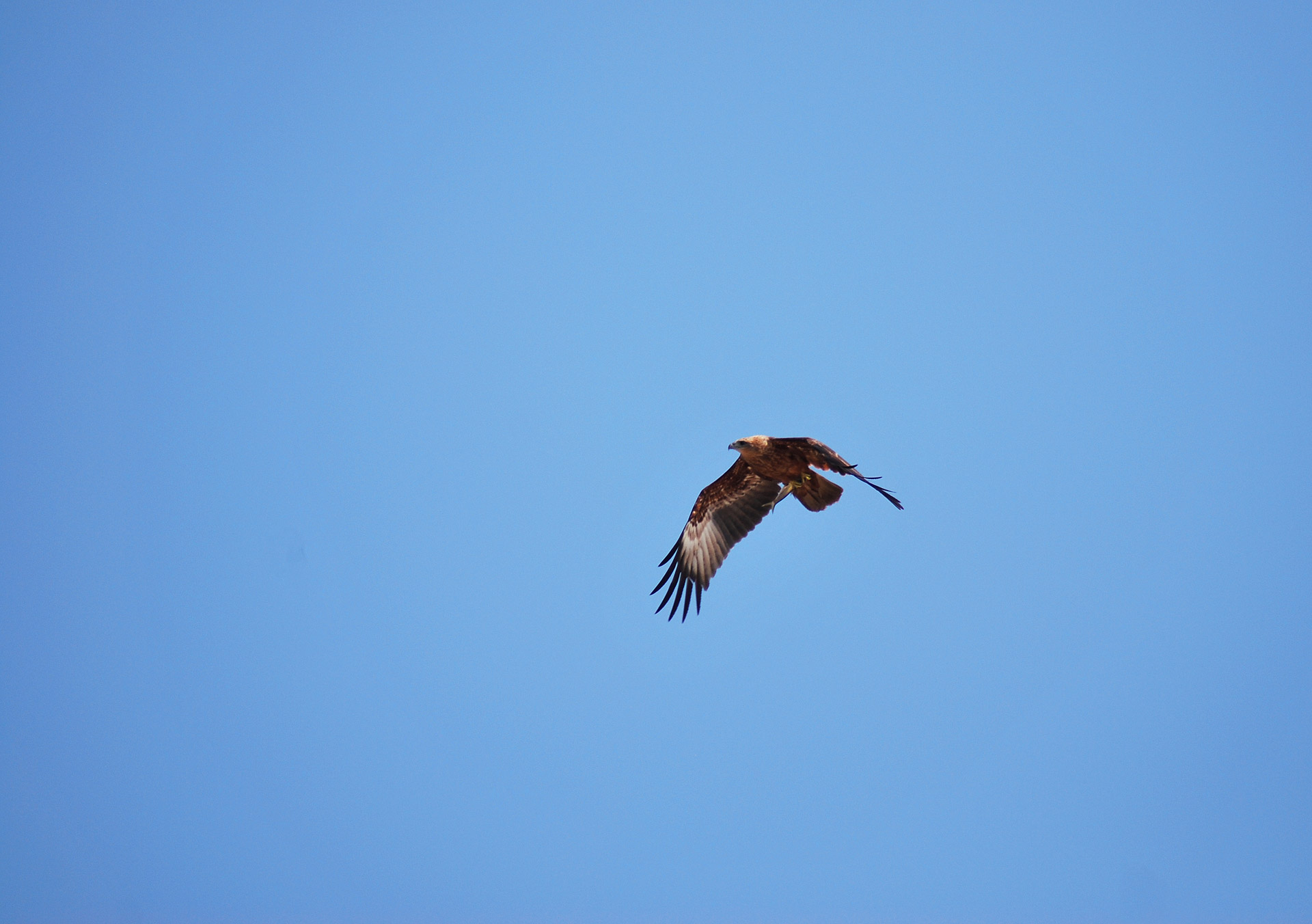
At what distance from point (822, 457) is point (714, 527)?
7.55 ft

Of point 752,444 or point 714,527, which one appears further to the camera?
point 714,527

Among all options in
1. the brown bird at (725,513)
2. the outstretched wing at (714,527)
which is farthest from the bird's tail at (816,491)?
the outstretched wing at (714,527)

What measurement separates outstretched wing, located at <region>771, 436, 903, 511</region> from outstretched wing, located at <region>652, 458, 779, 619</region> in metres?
1.26

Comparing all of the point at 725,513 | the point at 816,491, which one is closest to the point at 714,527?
the point at 725,513

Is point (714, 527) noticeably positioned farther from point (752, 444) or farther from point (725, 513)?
point (752, 444)

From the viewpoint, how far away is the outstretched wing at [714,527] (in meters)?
10.8

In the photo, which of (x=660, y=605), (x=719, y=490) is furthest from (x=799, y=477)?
(x=660, y=605)

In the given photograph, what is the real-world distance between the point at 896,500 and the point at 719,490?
116 inches

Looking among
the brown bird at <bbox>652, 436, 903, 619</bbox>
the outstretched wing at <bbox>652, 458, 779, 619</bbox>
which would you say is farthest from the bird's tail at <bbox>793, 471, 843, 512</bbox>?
the outstretched wing at <bbox>652, 458, 779, 619</bbox>

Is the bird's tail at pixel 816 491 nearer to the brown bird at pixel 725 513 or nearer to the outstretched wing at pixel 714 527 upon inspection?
the brown bird at pixel 725 513

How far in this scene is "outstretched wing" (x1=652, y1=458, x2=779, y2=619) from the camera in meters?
10.8

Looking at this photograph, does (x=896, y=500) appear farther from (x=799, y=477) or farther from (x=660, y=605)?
(x=660, y=605)

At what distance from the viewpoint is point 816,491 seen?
9.84 meters

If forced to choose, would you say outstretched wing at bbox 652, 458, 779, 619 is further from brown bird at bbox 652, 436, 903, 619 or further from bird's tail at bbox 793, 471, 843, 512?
bird's tail at bbox 793, 471, 843, 512
